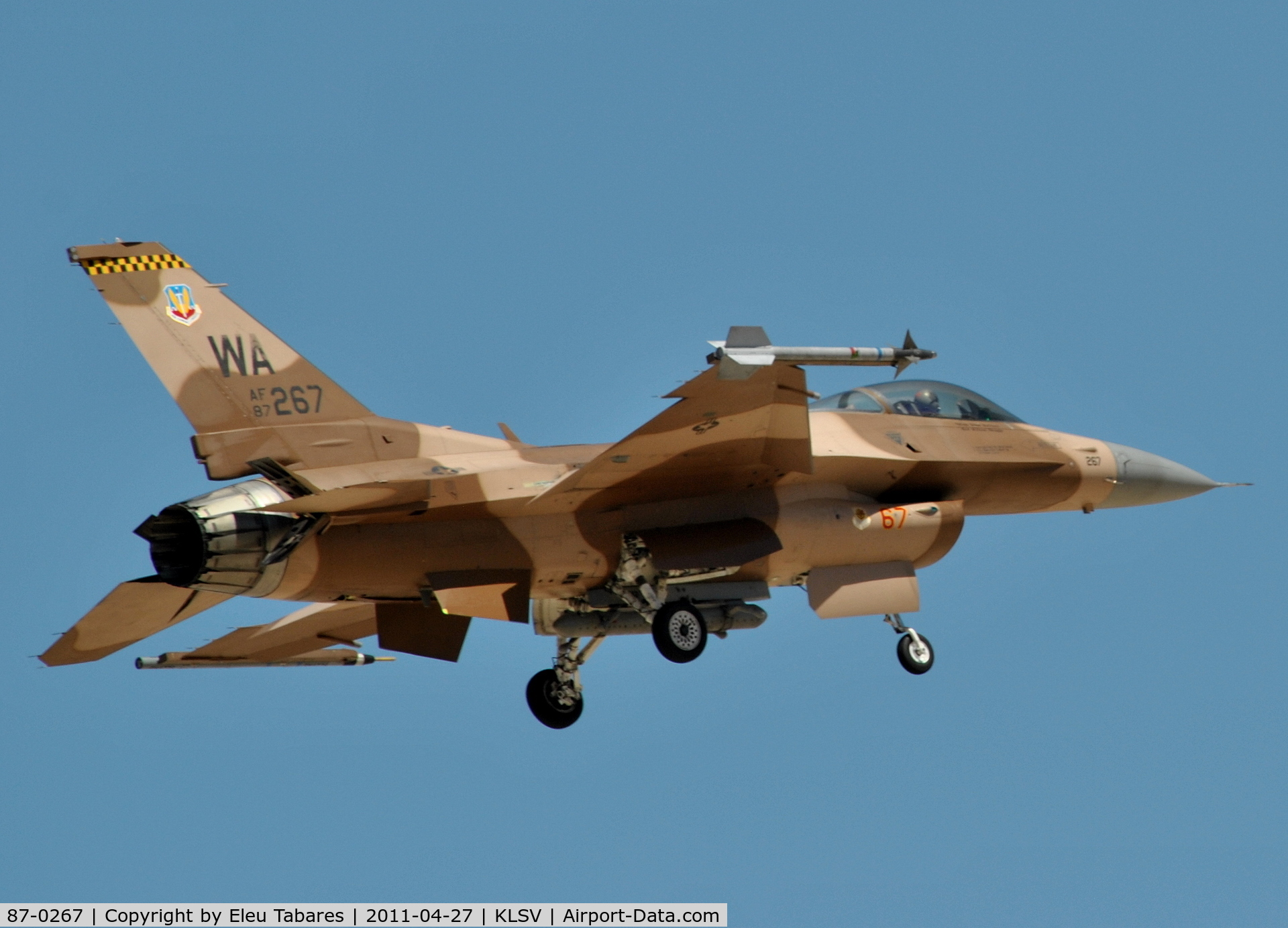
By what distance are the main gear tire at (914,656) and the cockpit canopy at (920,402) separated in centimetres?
254

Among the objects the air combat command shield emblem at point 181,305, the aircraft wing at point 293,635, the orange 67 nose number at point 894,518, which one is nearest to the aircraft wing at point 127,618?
the aircraft wing at point 293,635

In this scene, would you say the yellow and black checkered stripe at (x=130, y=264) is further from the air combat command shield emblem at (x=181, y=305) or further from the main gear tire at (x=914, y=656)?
the main gear tire at (x=914, y=656)

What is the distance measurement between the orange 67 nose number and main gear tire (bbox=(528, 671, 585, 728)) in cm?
398

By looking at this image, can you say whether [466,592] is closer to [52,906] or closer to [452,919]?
[452,919]

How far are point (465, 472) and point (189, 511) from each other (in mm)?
2620

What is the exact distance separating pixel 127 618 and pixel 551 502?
4.36 meters

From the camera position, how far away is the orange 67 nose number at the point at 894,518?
1866 cm

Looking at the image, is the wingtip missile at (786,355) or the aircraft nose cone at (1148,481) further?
the aircraft nose cone at (1148,481)

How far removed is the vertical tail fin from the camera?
16.4 m

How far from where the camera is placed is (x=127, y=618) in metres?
17.4

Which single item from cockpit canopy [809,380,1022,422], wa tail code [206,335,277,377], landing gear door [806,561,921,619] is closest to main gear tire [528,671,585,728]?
landing gear door [806,561,921,619]

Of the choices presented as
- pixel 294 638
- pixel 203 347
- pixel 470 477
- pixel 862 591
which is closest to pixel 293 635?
pixel 294 638

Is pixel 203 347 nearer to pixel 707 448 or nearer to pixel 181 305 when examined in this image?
pixel 181 305

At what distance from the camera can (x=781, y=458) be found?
57.6 ft
